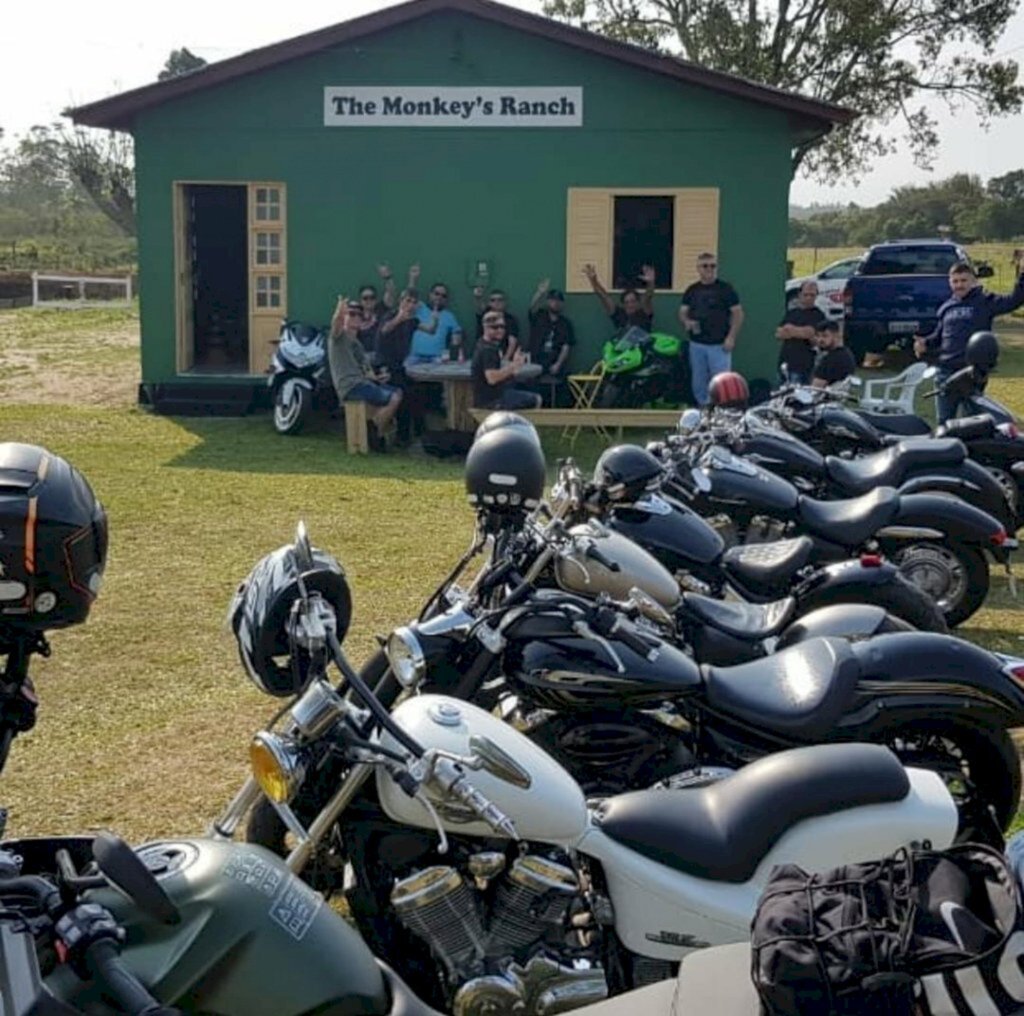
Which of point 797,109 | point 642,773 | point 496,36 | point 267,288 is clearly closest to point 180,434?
point 267,288

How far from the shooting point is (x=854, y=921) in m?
1.86

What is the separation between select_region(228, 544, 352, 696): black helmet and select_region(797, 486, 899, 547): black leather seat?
3.74m

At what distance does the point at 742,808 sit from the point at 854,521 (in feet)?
12.1

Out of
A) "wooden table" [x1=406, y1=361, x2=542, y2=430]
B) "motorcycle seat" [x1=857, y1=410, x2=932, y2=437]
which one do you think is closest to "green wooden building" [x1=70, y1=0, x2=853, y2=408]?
"wooden table" [x1=406, y1=361, x2=542, y2=430]

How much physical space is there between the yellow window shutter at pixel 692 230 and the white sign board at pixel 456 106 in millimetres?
1380

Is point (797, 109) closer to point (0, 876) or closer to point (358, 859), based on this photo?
point (358, 859)

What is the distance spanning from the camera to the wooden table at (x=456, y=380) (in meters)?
13.2

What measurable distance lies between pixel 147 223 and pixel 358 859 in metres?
12.8

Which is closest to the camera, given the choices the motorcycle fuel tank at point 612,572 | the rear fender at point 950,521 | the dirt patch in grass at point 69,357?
the motorcycle fuel tank at point 612,572

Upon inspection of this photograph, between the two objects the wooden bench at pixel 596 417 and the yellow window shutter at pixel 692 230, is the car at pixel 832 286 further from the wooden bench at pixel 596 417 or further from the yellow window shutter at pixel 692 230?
the wooden bench at pixel 596 417

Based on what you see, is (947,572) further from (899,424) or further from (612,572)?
(612,572)

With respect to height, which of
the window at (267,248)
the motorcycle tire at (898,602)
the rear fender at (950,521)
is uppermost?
the window at (267,248)

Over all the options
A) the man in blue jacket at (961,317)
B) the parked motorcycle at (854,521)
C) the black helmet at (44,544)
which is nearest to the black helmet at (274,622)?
the black helmet at (44,544)

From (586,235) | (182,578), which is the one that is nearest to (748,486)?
(182,578)
